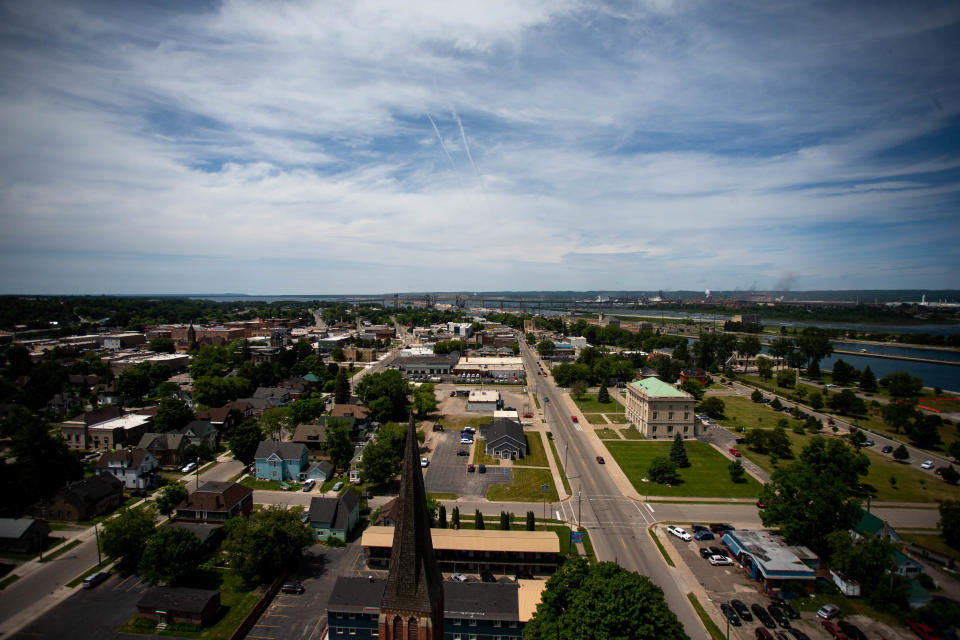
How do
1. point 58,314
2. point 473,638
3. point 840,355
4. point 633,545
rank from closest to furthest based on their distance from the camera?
point 473,638
point 633,545
point 840,355
point 58,314

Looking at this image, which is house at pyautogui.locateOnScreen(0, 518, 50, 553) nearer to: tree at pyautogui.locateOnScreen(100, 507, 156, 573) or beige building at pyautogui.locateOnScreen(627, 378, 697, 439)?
tree at pyautogui.locateOnScreen(100, 507, 156, 573)

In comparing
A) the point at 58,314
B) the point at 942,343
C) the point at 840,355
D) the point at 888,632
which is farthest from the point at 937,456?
the point at 58,314

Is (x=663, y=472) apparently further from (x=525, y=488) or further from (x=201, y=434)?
(x=201, y=434)

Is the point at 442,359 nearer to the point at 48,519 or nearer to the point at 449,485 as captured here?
the point at 449,485

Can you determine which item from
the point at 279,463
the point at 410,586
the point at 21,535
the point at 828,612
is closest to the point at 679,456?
the point at 828,612

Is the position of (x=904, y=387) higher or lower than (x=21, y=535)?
higher

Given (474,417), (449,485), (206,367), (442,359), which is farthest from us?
(442,359)
